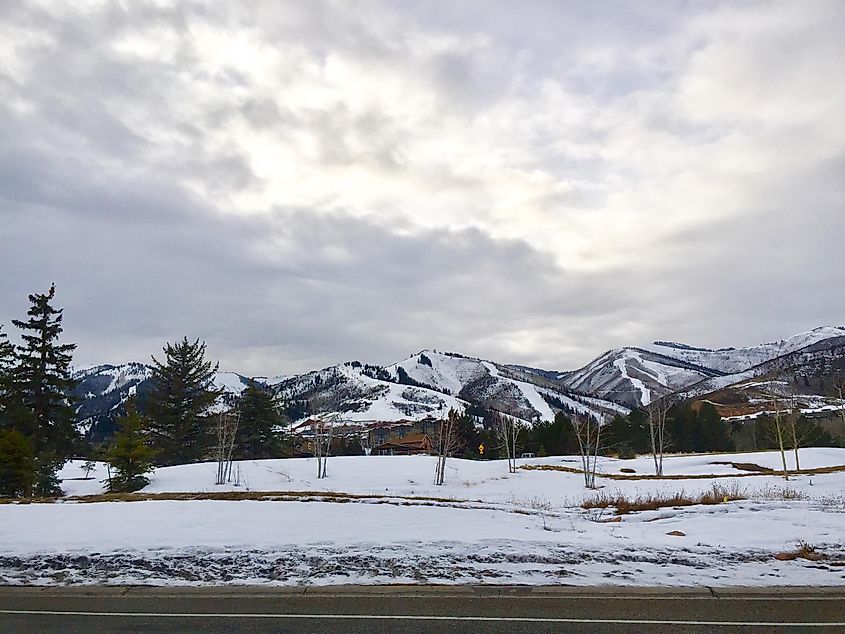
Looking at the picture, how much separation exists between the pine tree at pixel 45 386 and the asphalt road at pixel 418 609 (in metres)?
35.6

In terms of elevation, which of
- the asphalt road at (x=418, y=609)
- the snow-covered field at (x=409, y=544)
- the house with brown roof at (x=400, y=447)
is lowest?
the asphalt road at (x=418, y=609)

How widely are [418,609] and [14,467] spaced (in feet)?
81.3

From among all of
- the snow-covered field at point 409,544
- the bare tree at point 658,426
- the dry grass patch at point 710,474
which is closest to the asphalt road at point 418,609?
the snow-covered field at point 409,544

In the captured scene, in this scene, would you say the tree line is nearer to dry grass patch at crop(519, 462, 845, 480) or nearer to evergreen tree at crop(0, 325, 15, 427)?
evergreen tree at crop(0, 325, 15, 427)

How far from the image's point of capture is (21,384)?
40656 mm

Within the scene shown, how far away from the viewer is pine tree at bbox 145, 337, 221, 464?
52719 mm

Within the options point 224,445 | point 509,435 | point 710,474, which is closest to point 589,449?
point 710,474

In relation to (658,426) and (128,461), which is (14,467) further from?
(658,426)

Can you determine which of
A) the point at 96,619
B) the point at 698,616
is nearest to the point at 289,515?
the point at 96,619

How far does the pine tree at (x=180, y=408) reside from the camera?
173 ft

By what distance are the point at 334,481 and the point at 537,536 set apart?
26.5 meters

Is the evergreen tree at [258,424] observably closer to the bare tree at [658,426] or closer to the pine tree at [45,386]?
the pine tree at [45,386]

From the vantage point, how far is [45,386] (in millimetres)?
41500

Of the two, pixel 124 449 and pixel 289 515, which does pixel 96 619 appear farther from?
pixel 124 449
